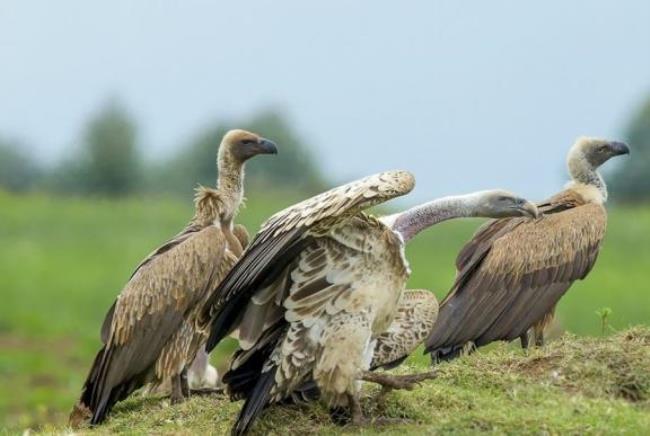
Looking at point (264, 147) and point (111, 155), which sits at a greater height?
point (264, 147)

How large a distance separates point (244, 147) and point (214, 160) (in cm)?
4458

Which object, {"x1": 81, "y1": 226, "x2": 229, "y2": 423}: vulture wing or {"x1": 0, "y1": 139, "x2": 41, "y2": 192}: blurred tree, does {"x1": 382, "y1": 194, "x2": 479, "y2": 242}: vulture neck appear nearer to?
{"x1": 81, "y1": 226, "x2": 229, "y2": 423}: vulture wing

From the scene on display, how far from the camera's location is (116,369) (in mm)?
9617

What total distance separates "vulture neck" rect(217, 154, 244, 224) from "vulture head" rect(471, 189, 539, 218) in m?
2.29

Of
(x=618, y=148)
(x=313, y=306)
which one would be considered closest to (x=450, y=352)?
(x=313, y=306)

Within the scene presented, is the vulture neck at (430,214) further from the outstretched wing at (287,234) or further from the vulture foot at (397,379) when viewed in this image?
the vulture foot at (397,379)

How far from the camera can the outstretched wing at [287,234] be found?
749 centimetres

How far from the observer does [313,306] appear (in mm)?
7902

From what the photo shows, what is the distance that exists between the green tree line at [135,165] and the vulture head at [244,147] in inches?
1374

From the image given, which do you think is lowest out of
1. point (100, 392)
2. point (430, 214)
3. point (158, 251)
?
point (100, 392)

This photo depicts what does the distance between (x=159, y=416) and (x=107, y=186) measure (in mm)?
44719

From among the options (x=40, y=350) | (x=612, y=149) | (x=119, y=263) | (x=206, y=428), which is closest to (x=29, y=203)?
(x=119, y=263)

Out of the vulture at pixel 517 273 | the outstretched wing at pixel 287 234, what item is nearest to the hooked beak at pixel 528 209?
the outstretched wing at pixel 287 234

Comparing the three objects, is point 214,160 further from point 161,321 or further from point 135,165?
point 161,321
